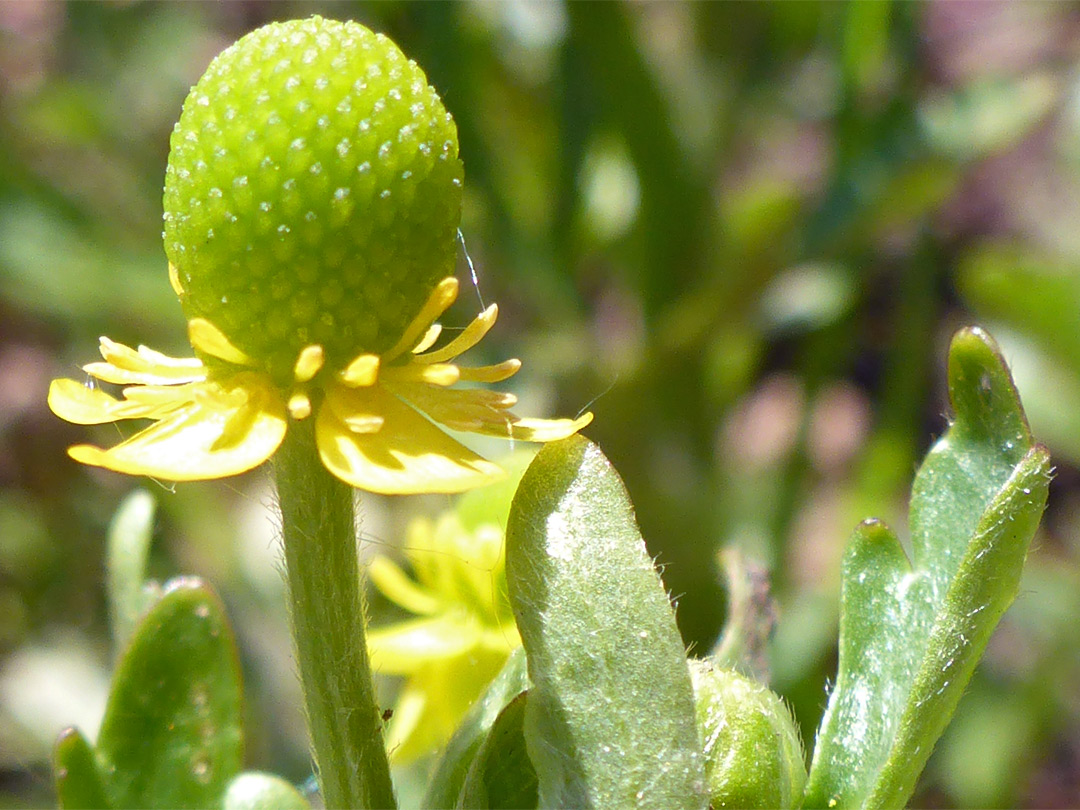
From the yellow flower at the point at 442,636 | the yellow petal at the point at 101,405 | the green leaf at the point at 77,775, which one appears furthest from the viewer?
the yellow flower at the point at 442,636

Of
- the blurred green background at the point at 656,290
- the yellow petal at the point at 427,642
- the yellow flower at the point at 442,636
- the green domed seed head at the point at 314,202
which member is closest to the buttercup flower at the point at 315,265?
the green domed seed head at the point at 314,202

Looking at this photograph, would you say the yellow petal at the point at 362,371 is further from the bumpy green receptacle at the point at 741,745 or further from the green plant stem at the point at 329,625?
the bumpy green receptacle at the point at 741,745

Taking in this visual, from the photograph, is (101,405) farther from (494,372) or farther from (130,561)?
(130,561)

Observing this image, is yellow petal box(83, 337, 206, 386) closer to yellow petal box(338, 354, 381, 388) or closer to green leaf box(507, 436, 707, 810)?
yellow petal box(338, 354, 381, 388)

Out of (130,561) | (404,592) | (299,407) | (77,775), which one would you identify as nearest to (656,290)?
(404,592)

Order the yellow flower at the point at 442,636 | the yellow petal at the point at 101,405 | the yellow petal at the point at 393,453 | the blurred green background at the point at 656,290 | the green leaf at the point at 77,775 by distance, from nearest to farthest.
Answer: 1. the yellow petal at the point at 393,453
2. the yellow petal at the point at 101,405
3. the green leaf at the point at 77,775
4. the yellow flower at the point at 442,636
5. the blurred green background at the point at 656,290

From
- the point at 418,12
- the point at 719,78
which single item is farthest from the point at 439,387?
the point at 719,78

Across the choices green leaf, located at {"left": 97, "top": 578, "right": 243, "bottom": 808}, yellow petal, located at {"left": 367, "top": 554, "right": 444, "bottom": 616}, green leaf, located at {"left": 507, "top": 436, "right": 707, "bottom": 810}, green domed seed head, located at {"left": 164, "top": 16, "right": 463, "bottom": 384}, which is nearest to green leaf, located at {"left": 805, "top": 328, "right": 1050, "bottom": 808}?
green leaf, located at {"left": 507, "top": 436, "right": 707, "bottom": 810}
